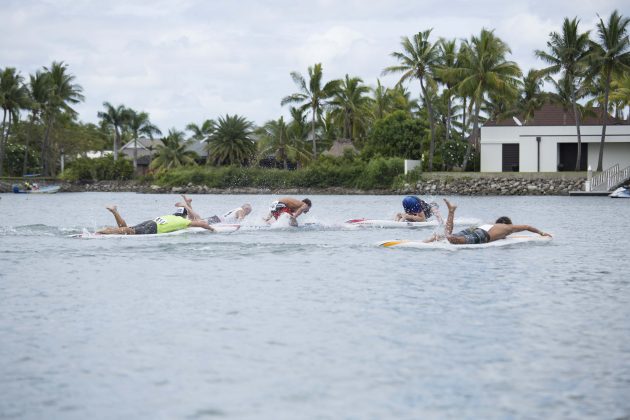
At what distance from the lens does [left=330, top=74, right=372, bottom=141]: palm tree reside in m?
81.6

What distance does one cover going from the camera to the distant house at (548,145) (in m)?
A: 65.8

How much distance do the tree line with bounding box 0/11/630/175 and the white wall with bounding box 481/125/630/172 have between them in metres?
1.83

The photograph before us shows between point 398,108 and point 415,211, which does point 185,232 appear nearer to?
point 415,211

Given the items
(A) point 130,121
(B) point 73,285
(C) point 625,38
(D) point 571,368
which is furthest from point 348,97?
(D) point 571,368

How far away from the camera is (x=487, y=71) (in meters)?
64.8

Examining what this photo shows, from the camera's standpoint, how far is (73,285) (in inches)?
650

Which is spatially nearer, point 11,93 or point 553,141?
point 553,141

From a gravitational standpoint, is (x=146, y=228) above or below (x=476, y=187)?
below

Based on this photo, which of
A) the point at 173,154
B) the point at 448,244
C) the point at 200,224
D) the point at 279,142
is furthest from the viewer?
the point at 173,154

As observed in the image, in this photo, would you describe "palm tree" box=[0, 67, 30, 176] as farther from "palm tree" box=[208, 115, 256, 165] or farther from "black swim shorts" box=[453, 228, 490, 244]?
"black swim shorts" box=[453, 228, 490, 244]

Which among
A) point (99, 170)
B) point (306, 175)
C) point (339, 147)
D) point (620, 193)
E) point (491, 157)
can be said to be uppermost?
point (339, 147)

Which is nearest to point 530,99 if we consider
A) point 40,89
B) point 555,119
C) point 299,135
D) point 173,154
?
point 555,119

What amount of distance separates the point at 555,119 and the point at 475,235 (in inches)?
2080

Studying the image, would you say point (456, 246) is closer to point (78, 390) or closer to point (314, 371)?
point (314, 371)
